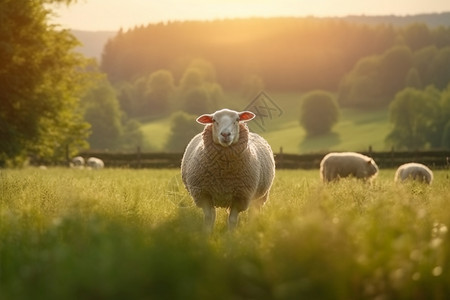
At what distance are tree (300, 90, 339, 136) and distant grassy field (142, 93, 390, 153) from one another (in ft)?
4.00

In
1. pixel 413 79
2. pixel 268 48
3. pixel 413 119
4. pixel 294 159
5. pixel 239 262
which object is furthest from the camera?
pixel 268 48

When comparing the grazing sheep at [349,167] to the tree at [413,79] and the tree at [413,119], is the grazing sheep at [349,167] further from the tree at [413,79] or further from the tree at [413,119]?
the tree at [413,79]

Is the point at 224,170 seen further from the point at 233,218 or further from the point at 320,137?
the point at 320,137

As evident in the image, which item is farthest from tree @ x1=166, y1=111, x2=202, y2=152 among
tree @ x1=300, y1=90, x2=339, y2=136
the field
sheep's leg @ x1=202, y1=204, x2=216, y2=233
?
the field

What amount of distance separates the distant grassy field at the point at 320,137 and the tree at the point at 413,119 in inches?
87.2

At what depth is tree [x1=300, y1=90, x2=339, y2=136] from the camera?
74.1m

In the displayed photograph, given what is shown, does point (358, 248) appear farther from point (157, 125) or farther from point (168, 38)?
point (168, 38)

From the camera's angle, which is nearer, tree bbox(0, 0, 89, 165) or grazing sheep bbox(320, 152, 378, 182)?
grazing sheep bbox(320, 152, 378, 182)

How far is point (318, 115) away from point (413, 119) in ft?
48.1

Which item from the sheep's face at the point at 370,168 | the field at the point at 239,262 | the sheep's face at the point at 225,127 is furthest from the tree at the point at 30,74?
the field at the point at 239,262

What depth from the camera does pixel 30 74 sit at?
1762cm

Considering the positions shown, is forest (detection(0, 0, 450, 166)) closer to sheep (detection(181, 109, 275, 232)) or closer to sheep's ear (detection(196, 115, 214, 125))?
sheep's ear (detection(196, 115, 214, 125))

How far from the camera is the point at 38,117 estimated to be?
18.3m

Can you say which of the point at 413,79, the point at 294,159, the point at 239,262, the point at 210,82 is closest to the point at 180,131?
the point at 413,79
